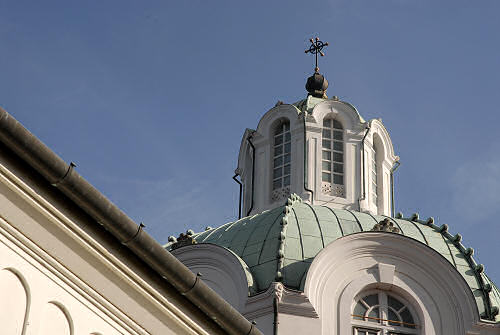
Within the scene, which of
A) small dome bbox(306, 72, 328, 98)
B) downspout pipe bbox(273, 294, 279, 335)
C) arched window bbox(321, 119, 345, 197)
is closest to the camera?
downspout pipe bbox(273, 294, 279, 335)

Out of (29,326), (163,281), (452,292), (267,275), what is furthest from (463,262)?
(29,326)

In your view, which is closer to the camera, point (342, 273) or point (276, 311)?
point (276, 311)

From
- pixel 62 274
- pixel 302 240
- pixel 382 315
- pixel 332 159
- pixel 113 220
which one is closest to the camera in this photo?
pixel 62 274

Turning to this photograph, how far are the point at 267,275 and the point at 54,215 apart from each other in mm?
12069

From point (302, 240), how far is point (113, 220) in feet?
40.9

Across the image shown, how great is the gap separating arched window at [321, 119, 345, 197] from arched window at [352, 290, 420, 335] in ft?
15.1

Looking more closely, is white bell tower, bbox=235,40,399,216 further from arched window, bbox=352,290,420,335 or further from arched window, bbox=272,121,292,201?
arched window, bbox=352,290,420,335

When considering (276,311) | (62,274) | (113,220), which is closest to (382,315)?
(276,311)

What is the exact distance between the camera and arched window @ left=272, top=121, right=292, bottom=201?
98.0 ft

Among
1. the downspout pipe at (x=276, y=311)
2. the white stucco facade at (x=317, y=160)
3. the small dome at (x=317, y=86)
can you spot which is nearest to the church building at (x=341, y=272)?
the downspout pipe at (x=276, y=311)

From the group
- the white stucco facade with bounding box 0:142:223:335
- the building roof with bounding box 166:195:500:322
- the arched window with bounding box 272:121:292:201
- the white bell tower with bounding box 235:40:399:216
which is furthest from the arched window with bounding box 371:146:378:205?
the white stucco facade with bounding box 0:142:223:335

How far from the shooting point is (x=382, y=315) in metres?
25.1

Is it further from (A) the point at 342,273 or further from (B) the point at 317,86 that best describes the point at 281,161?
(A) the point at 342,273

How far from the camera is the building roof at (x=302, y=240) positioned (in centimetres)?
2512
